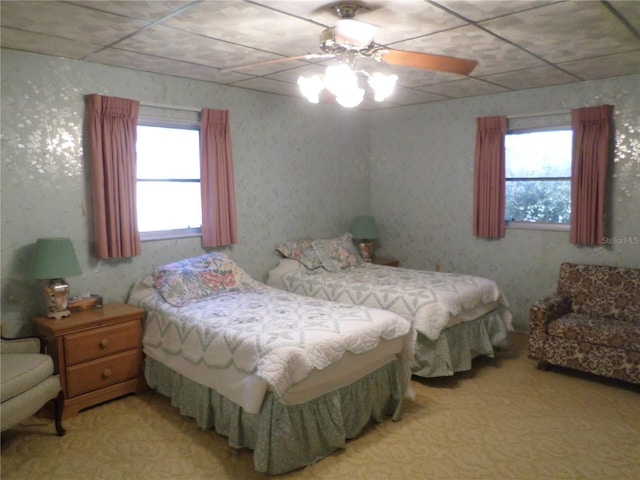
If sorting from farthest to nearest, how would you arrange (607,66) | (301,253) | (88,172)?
(301,253), (607,66), (88,172)

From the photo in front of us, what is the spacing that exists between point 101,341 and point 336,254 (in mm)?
2269

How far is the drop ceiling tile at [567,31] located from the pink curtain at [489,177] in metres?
1.37

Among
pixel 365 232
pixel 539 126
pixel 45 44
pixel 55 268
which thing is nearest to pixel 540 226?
pixel 539 126

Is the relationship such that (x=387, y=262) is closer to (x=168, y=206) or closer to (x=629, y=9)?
(x=168, y=206)

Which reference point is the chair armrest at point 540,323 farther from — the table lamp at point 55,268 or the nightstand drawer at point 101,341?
the table lamp at point 55,268

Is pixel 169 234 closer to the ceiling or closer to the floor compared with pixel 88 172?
closer to the floor

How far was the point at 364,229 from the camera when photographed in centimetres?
521

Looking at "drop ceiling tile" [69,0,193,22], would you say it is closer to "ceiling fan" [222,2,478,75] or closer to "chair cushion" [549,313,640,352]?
"ceiling fan" [222,2,478,75]

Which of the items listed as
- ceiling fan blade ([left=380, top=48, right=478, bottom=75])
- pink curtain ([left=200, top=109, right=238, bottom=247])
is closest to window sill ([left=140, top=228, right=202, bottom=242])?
pink curtain ([left=200, top=109, right=238, bottom=247])

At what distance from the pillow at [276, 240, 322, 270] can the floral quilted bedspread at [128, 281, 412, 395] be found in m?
0.94

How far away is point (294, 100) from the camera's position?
15.3ft

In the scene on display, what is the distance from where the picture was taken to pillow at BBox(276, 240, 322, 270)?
14.5 feet

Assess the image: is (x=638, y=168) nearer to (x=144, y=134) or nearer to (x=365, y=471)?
(x=365, y=471)

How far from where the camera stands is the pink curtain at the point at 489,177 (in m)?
4.52
